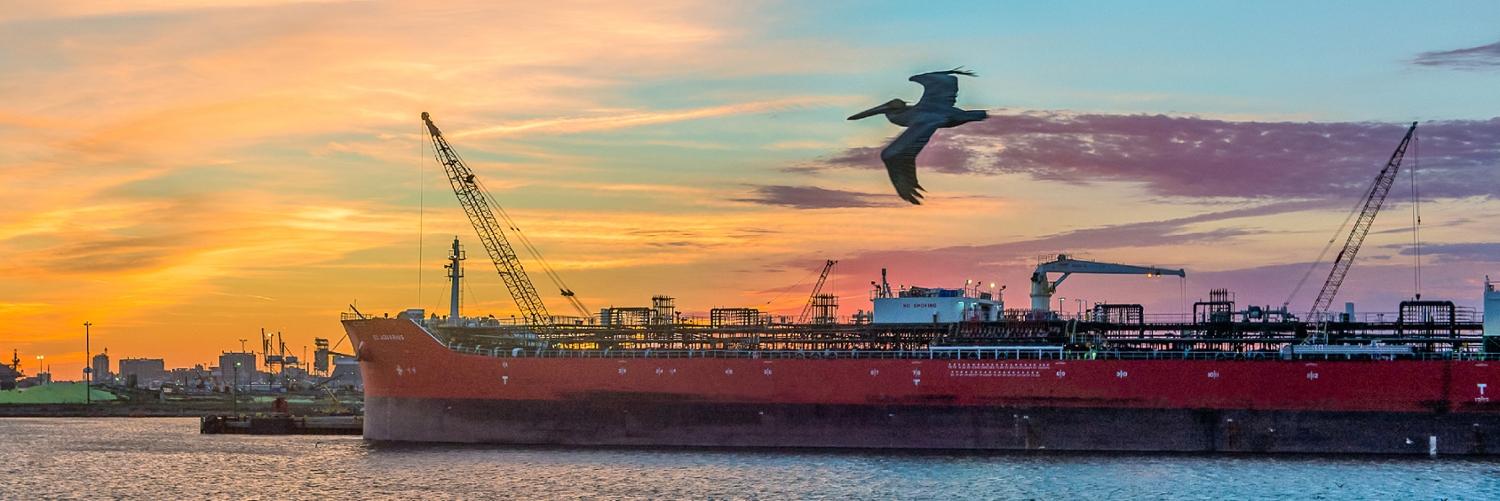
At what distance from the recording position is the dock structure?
69.9m

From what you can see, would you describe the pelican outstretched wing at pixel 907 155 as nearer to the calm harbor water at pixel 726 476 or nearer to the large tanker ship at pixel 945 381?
the calm harbor water at pixel 726 476

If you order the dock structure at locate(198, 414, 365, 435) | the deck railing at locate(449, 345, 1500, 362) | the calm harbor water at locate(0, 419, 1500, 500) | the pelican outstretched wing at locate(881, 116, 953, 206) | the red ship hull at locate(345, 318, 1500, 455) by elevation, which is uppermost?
the pelican outstretched wing at locate(881, 116, 953, 206)

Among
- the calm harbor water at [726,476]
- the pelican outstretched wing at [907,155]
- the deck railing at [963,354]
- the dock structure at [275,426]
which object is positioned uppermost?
the pelican outstretched wing at [907,155]

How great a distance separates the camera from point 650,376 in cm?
5416

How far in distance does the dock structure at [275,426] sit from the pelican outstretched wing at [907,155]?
1866 inches

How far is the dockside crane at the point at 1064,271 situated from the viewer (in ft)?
210

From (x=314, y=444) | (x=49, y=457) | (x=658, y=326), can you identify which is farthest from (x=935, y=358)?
(x=49, y=457)

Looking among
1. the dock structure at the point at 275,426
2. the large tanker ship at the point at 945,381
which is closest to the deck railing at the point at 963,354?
the large tanker ship at the point at 945,381

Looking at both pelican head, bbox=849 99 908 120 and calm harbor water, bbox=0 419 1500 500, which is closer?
pelican head, bbox=849 99 908 120

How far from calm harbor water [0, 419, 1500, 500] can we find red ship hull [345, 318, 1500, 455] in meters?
0.90

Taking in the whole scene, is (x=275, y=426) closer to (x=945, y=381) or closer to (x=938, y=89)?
(x=945, y=381)

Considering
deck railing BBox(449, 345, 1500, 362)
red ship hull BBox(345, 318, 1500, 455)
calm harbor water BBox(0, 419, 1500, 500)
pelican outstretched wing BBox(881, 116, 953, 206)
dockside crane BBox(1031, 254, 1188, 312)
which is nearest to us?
pelican outstretched wing BBox(881, 116, 953, 206)

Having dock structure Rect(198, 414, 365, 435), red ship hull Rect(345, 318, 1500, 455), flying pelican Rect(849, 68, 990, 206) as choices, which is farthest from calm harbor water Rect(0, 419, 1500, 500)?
flying pelican Rect(849, 68, 990, 206)

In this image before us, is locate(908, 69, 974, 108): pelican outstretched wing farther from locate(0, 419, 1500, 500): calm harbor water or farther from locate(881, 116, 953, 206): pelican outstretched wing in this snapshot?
locate(0, 419, 1500, 500): calm harbor water
